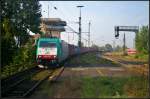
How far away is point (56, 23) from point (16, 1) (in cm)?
3175

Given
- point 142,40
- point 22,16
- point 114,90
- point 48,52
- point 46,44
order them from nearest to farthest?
point 114,90
point 48,52
point 46,44
point 22,16
point 142,40

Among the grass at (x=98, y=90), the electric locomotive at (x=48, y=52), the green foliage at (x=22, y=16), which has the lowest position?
the grass at (x=98, y=90)

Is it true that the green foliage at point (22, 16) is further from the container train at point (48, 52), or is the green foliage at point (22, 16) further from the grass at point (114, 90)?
the grass at point (114, 90)

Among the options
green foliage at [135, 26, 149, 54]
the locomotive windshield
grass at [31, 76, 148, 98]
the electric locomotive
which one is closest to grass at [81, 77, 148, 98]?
grass at [31, 76, 148, 98]

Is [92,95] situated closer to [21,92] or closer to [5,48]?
[21,92]

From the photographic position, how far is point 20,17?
53.9 meters

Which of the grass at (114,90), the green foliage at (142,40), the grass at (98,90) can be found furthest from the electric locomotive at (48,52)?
the green foliage at (142,40)

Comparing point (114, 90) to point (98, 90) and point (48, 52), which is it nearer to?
point (98, 90)

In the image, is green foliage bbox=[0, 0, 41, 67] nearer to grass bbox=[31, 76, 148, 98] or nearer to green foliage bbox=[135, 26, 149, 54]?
grass bbox=[31, 76, 148, 98]

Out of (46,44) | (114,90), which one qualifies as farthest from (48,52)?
(114,90)

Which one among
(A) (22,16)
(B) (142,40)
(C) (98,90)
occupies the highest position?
(A) (22,16)

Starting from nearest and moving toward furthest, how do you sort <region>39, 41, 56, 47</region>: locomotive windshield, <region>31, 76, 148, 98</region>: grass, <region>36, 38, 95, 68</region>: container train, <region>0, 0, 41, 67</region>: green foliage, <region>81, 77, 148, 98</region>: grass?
1. <region>81, 77, 148, 98</region>: grass
2. <region>31, 76, 148, 98</region>: grass
3. <region>36, 38, 95, 68</region>: container train
4. <region>39, 41, 56, 47</region>: locomotive windshield
5. <region>0, 0, 41, 67</region>: green foliage

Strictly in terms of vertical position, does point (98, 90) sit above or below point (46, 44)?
below

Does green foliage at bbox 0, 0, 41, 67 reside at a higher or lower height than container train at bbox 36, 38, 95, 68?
higher
